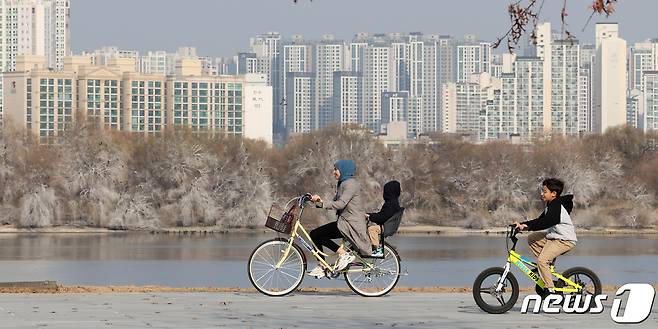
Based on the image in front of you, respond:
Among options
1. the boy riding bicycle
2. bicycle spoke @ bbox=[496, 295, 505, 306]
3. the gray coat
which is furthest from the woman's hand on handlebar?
the gray coat

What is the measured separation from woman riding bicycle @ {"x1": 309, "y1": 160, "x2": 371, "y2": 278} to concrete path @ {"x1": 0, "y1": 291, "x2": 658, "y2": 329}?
43cm

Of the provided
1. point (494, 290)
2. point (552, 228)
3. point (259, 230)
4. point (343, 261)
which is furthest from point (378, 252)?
point (259, 230)

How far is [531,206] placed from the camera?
87.2 meters

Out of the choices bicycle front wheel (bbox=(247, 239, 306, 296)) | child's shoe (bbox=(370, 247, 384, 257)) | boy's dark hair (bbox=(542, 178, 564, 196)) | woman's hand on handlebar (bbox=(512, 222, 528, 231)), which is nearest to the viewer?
woman's hand on handlebar (bbox=(512, 222, 528, 231))

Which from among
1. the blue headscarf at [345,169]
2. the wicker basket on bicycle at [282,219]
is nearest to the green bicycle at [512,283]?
the blue headscarf at [345,169]

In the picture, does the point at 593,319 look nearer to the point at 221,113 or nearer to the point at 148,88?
the point at 148,88

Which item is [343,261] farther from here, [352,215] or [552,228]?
[552,228]

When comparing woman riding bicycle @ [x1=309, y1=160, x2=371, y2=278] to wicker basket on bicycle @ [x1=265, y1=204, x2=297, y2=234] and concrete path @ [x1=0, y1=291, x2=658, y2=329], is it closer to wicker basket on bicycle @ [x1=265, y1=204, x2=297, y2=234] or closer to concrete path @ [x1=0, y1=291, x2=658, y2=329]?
wicker basket on bicycle @ [x1=265, y1=204, x2=297, y2=234]

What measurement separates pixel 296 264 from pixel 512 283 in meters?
2.38

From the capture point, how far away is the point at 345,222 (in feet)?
47.2

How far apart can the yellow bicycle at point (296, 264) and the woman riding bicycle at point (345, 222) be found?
0.26ft

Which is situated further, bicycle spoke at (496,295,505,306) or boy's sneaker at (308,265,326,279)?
boy's sneaker at (308,265,326,279)

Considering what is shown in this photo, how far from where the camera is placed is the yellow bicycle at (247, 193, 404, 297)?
14422 millimetres

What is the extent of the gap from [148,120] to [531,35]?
14354cm
